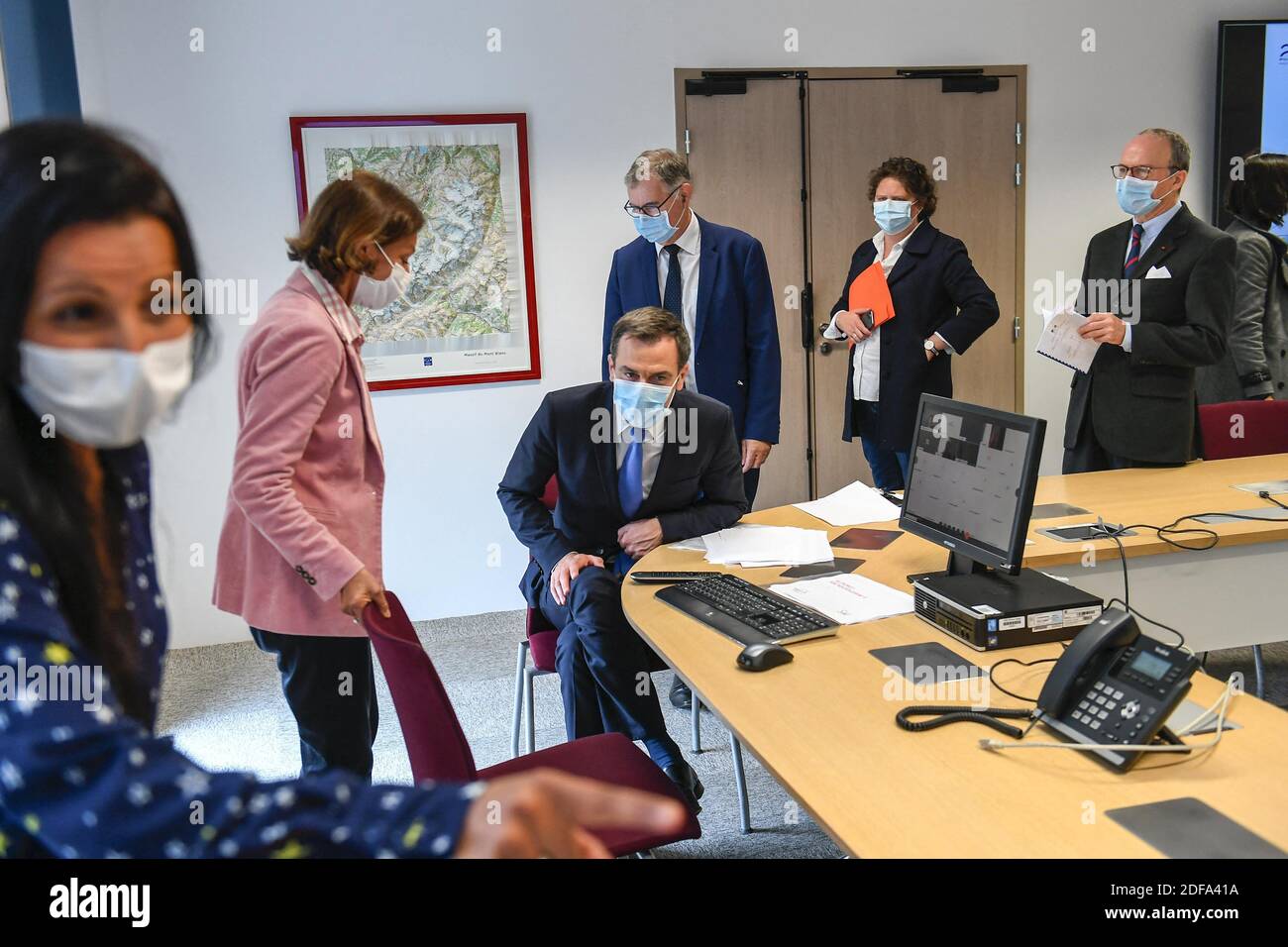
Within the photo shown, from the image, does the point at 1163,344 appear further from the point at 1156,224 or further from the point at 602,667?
the point at 602,667

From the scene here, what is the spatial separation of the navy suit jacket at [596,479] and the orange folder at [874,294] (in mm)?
1231

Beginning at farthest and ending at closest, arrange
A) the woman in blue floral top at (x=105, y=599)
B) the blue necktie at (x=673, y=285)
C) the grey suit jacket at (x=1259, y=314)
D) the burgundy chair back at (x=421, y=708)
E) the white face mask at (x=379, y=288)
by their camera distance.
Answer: the grey suit jacket at (x=1259, y=314) → the blue necktie at (x=673, y=285) → the white face mask at (x=379, y=288) → the burgundy chair back at (x=421, y=708) → the woman in blue floral top at (x=105, y=599)

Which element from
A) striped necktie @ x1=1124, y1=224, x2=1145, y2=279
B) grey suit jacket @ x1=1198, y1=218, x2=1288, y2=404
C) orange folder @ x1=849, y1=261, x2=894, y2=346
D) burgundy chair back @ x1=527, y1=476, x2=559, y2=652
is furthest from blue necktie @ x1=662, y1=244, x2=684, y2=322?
grey suit jacket @ x1=1198, y1=218, x2=1288, y2=404

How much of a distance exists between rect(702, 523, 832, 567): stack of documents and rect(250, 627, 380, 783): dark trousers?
0.85m

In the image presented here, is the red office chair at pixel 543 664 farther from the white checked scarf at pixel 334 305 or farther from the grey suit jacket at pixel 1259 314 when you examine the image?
the grey suit jacket at pixel 1259 314

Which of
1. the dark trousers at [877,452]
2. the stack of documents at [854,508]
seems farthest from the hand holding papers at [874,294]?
the stack of documents at [854,508]

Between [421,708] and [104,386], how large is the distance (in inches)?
36.1

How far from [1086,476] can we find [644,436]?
1.37m

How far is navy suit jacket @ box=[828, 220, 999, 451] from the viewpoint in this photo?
3.75m

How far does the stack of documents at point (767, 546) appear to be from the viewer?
2.45 m

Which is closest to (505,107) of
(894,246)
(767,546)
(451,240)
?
(451,240)

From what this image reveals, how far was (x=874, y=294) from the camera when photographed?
3838mm

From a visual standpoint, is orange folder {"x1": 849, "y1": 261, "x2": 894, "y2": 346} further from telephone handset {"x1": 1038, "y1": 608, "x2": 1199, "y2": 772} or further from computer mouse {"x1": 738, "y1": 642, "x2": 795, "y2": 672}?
telephone handset {"x1": 1038, "y1": 608, "x2": 1199, "y2": 772}

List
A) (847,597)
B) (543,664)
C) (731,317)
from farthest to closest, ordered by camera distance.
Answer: (731,317)
(543,664)
(847,597)
